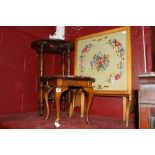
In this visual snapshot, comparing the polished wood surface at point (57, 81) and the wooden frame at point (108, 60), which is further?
the wooden frame at point (108, 60)

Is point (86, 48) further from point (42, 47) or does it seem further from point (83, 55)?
point (42, 47)

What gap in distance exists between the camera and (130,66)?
7.86 feet

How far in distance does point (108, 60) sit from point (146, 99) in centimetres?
158

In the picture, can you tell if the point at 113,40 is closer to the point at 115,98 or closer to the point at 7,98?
the point at 115,98

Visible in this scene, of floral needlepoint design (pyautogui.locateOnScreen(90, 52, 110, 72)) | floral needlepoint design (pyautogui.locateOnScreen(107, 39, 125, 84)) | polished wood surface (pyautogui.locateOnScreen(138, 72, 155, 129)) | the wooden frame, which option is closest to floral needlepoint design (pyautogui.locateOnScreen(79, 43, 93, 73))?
the wooden frame

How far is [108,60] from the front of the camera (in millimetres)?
2623

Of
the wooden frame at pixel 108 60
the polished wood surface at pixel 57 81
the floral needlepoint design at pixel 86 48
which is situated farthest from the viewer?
the floral needlepoint design at pixel 86 48

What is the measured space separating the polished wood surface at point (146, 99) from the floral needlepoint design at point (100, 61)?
60.4 inches

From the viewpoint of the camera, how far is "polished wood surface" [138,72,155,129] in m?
1.07

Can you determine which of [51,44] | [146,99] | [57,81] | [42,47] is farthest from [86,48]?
[146,99]

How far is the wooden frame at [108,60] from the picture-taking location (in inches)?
96.2

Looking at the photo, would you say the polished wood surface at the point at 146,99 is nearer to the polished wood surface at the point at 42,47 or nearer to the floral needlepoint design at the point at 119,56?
the floral needlepoint design at the point at 119,56

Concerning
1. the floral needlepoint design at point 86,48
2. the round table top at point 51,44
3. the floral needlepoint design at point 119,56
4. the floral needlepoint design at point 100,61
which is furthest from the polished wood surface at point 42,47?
the floral needlepoint design at point 119,56
